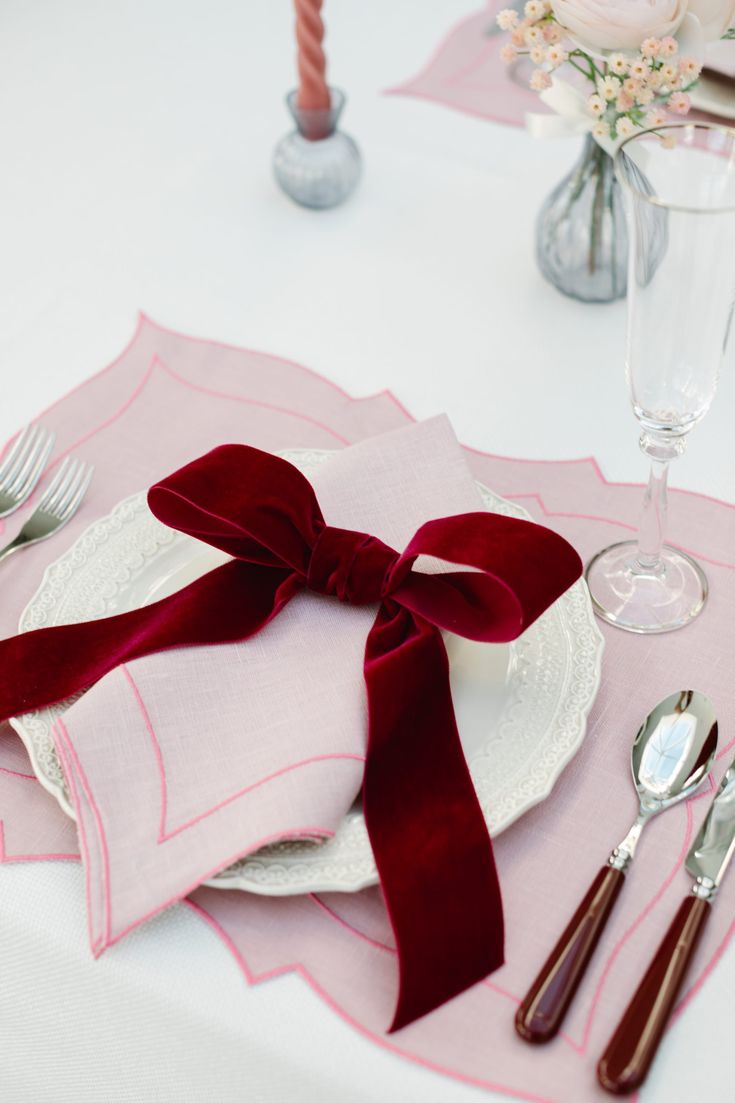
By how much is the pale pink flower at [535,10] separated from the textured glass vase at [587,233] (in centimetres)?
20

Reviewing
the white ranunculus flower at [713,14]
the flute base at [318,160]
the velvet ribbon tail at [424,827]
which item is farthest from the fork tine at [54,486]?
the white ranunculus flower at [713,14]

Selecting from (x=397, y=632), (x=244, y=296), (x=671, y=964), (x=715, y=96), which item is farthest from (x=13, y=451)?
(x=715, y=96)

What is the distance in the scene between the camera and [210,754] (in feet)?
2.00

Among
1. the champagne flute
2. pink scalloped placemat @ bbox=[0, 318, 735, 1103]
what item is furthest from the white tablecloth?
the champagne flute

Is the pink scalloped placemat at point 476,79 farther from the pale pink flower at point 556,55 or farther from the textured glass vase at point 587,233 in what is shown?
the pale pink flower at point 556,55

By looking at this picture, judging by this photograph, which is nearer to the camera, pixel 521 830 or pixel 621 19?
pixel 521 830

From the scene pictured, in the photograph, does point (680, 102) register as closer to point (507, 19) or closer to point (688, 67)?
point (688, 67)

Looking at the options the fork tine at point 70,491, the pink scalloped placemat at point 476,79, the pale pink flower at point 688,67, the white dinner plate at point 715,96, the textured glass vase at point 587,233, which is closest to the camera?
the pale pink flower at point 688,67

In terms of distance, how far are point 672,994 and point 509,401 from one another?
53 centimetres

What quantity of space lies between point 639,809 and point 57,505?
0.47 m

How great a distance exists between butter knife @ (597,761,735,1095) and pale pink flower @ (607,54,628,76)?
0.46 m

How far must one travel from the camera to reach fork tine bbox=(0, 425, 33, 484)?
2.88 feet

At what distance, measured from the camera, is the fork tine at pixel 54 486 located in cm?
84

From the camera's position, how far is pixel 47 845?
2.07ft
